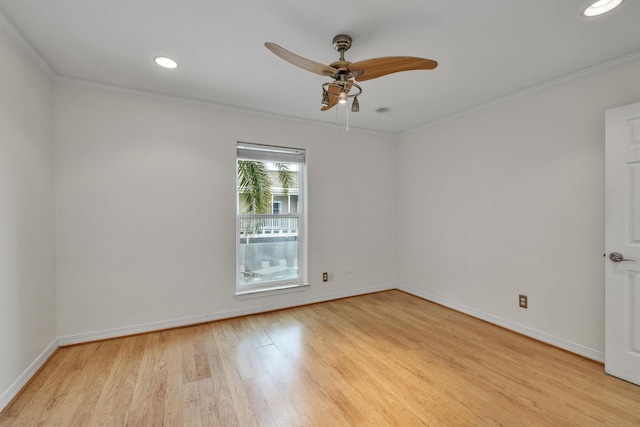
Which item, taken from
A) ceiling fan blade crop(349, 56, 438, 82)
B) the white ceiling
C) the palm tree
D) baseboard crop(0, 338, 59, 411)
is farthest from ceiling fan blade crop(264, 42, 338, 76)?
baseboard crop(0, 338, 59, 411)

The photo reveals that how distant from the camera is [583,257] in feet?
7.95

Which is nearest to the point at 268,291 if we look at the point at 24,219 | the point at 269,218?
the point at 269,218

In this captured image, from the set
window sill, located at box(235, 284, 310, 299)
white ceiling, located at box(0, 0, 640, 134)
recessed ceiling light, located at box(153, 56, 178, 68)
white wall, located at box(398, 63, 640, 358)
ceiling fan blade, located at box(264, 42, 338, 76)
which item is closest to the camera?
ceiling fan blade, located at box(264, 42, 338, 76)

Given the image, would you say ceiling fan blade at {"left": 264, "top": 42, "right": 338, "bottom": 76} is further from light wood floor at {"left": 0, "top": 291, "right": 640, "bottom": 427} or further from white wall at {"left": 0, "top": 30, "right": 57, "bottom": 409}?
light wood floor at {"left": 0, "top": 291, "right": 640, "bottom": 427}

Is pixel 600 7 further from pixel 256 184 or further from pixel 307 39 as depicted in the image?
pixel 256 184

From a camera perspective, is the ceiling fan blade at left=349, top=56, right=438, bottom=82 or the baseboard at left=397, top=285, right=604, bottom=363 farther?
the baseboard at left=397, top=285, right=604, bottom=363

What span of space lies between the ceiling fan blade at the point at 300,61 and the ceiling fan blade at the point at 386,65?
0.51 ft

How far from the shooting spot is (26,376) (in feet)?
6.66

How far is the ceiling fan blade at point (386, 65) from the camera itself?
66.6 inches

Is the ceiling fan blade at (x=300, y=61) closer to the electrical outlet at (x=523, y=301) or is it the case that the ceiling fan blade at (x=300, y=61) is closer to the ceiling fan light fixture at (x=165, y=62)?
the ceiling fan light fixture at (x=165, y=62)

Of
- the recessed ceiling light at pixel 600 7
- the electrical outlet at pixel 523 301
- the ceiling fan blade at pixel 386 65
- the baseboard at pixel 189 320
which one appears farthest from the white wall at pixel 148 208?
the recessed ceiling light at pixel 600 7

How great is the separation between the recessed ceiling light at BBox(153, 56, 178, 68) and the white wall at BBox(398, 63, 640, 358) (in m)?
3.13

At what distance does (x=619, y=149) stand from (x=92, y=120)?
443 centimetres

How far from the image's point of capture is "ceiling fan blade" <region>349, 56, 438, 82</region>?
66.6 inches
